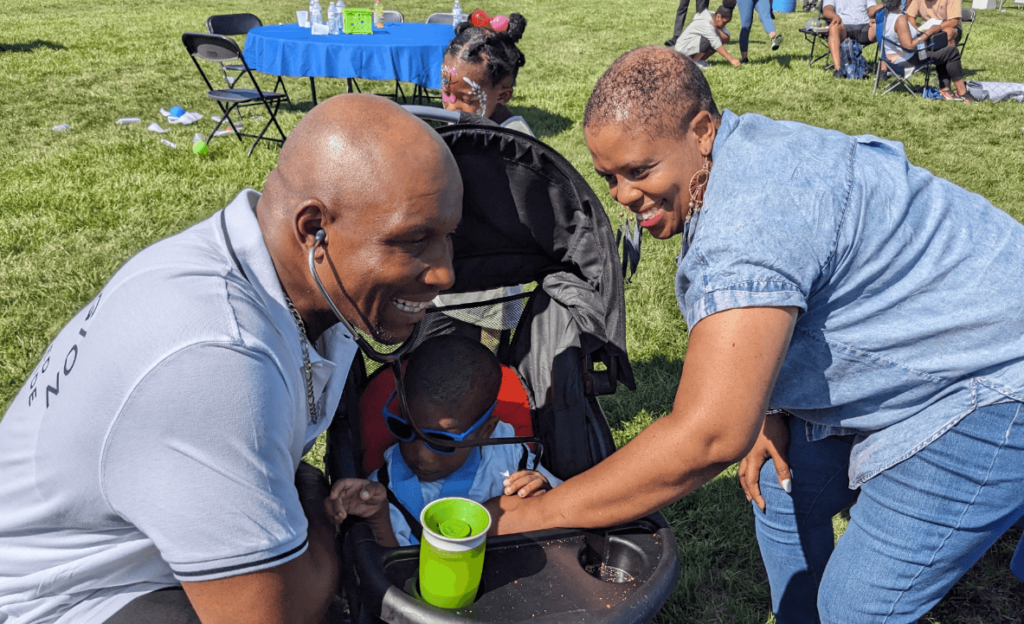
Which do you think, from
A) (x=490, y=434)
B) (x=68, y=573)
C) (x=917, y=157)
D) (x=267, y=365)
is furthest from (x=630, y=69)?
(x=917, y=157)

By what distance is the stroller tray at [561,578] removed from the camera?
1.68 metres

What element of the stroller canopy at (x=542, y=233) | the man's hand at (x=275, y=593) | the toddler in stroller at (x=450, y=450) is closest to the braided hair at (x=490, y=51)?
the stroller canopy at (x=542, y=233)

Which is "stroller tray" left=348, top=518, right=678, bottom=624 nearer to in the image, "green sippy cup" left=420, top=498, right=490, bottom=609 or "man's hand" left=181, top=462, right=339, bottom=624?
"green sippy cup" left=420, top=498, right=490, bottom=609

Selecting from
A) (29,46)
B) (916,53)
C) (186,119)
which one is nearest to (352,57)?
(186,119)

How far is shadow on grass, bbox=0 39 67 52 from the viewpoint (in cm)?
1291

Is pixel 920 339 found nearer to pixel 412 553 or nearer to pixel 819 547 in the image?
pixel 819 547

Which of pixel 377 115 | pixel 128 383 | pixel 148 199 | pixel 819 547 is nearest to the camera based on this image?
pixel 128 383

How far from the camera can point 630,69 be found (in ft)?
5.84

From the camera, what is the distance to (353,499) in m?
2.06

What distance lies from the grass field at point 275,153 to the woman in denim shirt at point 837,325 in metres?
0.19

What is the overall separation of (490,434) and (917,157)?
25.3 feet

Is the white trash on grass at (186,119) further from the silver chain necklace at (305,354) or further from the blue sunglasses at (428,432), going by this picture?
the silver chain necklace at (305,354)

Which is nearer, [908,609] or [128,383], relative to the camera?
[128,383]

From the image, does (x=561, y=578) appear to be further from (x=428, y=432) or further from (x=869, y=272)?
(x=869, y=272)
